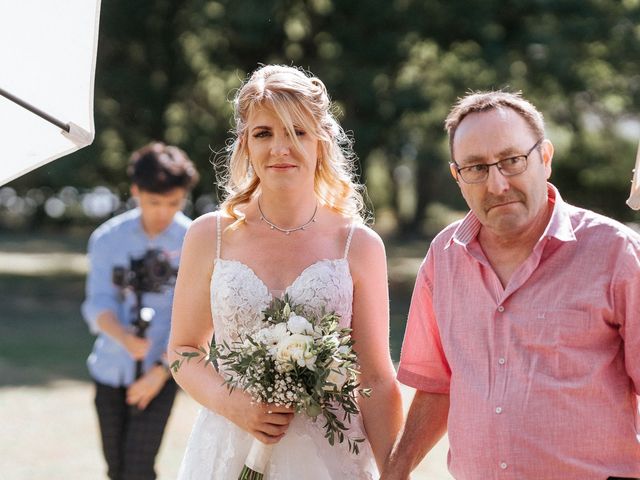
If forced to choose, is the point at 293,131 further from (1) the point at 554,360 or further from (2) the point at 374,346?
(1) the point at 554,360

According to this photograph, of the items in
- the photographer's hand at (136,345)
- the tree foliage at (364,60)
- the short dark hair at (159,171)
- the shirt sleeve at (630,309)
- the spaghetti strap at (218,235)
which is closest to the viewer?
the shirt sleeve at (630,309)

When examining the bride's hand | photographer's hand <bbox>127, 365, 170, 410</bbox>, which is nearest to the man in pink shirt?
the bride's hand

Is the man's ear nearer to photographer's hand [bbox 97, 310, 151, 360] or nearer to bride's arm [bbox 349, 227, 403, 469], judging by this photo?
bride's arm [bbox 349, 227, 403, 469]

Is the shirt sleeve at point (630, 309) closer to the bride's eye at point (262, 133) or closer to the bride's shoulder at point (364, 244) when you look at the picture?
the bride's shoulder at point (364, 244)

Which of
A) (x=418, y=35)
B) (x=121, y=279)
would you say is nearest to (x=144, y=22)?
(x=418, y=35)

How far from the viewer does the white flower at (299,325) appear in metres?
3.62

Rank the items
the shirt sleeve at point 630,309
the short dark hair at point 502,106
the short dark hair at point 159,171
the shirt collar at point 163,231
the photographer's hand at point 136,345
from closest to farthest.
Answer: the shirt sleeve at point 630,309, the short dark hair at point 502,106, the photographer's hand at point 136,345, the short dark hair at point 159,171, the shirt collar at point 163,231

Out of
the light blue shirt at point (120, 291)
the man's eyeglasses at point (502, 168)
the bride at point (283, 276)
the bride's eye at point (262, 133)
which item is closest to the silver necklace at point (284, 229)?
the bride at point (283, 276)

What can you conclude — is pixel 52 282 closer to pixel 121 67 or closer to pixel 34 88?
pixel 121 67

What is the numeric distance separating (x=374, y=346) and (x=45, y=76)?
169 cm

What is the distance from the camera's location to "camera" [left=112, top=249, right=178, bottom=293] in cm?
649

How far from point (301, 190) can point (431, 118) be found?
17905 millimetres

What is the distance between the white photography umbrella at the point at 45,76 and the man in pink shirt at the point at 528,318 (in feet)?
4.51

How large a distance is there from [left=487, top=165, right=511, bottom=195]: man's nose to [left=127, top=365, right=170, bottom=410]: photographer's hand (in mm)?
3409
